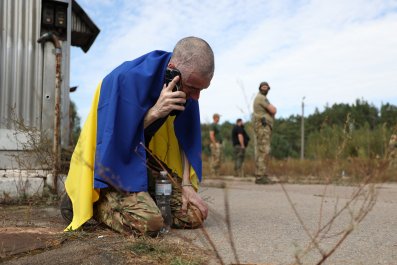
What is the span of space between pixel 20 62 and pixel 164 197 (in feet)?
8.67

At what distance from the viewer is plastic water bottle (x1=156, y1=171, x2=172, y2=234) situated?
305cm

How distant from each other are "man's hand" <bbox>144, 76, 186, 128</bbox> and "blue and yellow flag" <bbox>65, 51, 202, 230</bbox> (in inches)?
3.7

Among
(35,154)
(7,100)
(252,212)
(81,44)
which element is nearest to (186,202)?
(252,212)

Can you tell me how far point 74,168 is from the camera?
3.06 metres

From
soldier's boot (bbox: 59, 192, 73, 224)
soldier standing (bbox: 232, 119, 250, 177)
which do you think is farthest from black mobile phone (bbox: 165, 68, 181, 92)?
soldier standing (bbox: 232, 119, 250, 177)

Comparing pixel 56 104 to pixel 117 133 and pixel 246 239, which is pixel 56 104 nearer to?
pixel 117 133

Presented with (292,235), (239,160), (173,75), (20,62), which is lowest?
(292,235)

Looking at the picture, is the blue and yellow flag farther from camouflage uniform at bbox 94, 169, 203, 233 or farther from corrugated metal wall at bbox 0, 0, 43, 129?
corrugated metal wall at bbox 0, 0, 43, 129

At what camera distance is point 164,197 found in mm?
3104

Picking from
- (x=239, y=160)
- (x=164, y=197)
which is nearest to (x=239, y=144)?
(x=239, y=160)

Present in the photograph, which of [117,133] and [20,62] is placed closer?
[117,133]

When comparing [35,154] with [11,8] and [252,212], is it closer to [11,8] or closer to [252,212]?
[11,8]

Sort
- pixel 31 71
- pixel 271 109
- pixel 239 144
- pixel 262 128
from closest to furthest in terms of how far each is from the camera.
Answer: pixel 31 71 → pixel 271 109 → pixel 262 128 → pixel 239 144

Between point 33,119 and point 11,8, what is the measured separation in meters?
1.20
